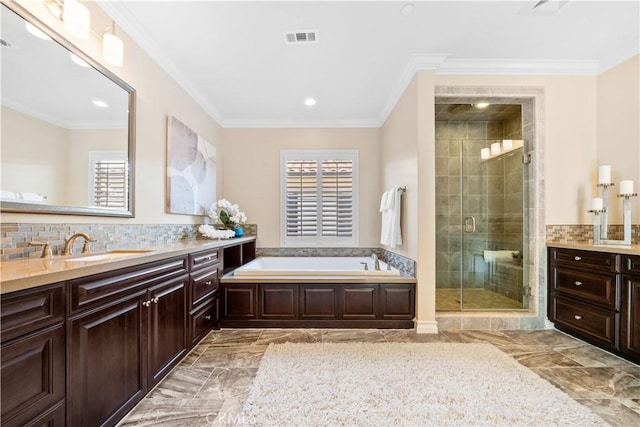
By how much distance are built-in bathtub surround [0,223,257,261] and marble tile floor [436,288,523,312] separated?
300 centimetres

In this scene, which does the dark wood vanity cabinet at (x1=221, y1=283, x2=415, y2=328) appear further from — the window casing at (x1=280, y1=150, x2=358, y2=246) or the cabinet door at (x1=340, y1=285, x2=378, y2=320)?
the window casing at (x1=280, y1=150, x2=358, y2=246)

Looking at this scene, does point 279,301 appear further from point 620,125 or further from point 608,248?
point 620,125

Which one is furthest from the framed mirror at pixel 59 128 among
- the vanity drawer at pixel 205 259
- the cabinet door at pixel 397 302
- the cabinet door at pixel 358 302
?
the cabinet door at pixel 397 302

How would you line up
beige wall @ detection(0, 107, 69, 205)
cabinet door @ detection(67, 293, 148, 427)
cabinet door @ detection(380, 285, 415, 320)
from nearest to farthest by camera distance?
cabinet door @ detection(67, 293, 148, 427)
beige wall @ detection(0, 107, 69, 205)
cabinet door @ detection(380, 285, 415, 320)

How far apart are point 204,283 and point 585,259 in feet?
11.1

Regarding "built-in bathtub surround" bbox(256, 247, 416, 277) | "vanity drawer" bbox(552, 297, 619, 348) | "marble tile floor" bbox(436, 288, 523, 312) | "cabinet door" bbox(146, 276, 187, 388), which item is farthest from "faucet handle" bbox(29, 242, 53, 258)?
"vanity drawer" bbox(552, 297, 619, 348)

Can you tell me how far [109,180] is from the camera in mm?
1987

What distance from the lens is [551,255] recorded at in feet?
9.41

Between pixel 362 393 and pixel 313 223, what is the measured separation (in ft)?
8.91

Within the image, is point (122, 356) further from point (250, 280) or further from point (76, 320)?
point (250, 280)

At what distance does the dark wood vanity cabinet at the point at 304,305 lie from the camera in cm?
290

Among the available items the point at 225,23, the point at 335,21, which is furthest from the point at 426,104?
the point at 225,23

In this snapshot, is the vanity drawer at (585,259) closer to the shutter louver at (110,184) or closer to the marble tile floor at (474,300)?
the marble tile floor at (474,300)

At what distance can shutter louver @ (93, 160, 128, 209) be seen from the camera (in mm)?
1906
